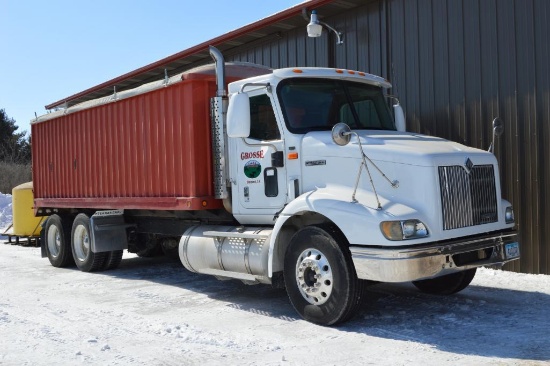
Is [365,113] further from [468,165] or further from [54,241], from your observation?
[54,241]

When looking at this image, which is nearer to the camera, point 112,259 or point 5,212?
point 112,259

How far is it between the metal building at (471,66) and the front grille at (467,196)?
273 cm

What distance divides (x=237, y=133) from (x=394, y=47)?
16.5 feet

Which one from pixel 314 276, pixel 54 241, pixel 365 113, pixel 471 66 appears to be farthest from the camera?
pixel 54 241

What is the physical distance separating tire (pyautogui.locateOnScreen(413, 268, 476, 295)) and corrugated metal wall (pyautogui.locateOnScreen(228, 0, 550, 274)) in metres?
2.22

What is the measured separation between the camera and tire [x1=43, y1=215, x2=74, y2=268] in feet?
36.4

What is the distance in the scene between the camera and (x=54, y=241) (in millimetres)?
11641

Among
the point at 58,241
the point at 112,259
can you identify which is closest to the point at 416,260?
the point at 112,259

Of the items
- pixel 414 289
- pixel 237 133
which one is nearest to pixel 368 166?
pixel 237 133

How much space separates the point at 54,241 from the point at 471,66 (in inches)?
334

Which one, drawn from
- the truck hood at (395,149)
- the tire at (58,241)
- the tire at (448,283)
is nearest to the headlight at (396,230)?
the truck hood at (395,149)

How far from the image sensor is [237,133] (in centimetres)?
673

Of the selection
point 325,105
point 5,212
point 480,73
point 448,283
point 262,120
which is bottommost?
point 448,283

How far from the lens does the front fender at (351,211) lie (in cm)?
560
